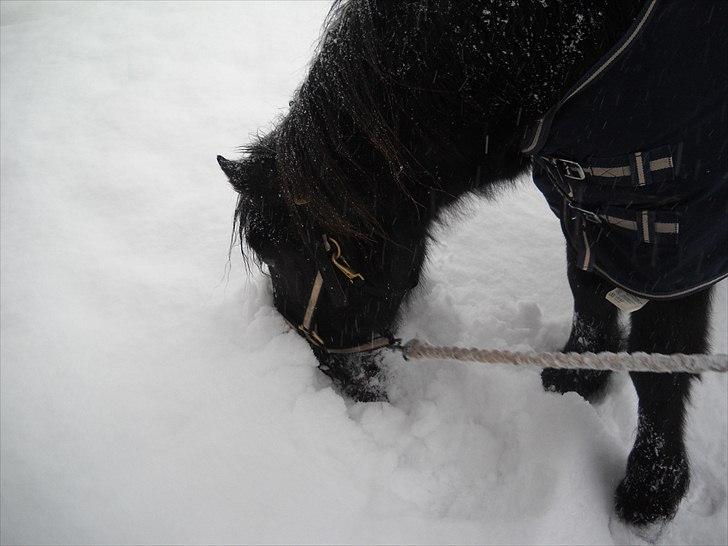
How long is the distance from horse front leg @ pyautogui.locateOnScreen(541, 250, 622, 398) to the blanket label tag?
0.11 metres

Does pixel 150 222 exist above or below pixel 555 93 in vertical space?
below

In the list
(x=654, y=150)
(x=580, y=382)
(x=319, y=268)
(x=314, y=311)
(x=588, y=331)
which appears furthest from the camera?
(x=580, y=382)

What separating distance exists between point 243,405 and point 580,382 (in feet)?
4.50

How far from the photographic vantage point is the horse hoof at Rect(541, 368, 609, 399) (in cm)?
166

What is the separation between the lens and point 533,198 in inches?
110

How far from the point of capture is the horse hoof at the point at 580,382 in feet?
5.43

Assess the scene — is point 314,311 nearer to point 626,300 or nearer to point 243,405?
point 243,405

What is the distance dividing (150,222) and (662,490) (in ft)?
8.39

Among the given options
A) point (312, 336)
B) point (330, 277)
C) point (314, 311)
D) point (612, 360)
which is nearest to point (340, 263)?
point (330, 277)

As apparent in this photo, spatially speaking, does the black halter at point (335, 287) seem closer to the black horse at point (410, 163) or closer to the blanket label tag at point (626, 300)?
the black horse at point (410, 163)

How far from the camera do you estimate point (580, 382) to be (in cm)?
166

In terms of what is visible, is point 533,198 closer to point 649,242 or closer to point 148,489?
point 649,242

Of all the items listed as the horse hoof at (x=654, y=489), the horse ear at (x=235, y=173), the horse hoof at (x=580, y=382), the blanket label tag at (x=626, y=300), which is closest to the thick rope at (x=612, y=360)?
the blanket label tag at (x=626, y=300)

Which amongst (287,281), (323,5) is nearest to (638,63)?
(287,281)
